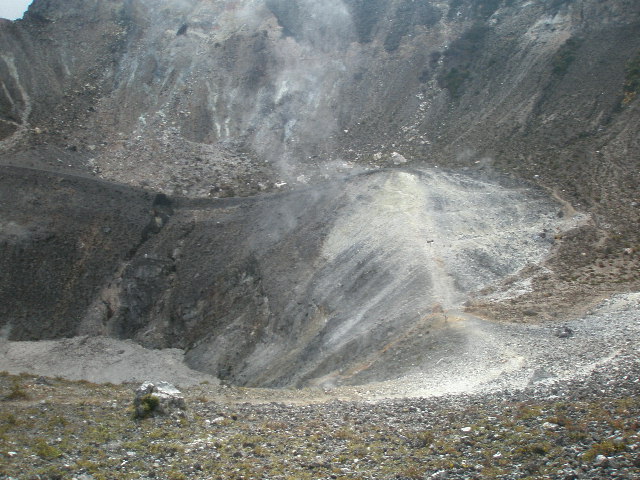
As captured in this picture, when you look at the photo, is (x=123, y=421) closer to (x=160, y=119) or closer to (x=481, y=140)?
(x=481, y=140)

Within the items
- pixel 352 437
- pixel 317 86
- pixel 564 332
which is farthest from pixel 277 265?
pixel 317 86

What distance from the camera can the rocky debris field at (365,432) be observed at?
1756 cm

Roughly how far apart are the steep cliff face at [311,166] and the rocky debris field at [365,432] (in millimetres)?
9320

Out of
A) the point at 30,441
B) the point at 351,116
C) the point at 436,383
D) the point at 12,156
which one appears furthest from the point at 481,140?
the point at 30,441

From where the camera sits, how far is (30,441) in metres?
23.1

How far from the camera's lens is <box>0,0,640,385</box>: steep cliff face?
43.2 metres

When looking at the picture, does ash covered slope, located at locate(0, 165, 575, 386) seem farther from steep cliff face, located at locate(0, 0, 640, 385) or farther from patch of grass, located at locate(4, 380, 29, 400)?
patch of grass, located at locate(4, 380, 29, 400)

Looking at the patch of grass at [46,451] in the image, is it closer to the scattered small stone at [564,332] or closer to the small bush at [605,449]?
the small bush at [605,449]

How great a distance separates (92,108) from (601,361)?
6909cm

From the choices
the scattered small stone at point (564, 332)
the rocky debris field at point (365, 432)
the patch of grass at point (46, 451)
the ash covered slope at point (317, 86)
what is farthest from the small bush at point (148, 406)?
the ash covered slope at point (317, 86)

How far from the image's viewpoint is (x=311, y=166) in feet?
239

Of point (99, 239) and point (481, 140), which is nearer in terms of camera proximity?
point (99, 239)

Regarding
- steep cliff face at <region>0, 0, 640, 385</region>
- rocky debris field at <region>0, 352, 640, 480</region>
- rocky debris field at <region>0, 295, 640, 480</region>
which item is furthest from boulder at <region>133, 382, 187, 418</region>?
steep cliff face at <region>0, 0, 640, 385</region>

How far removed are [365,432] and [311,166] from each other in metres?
52.6
